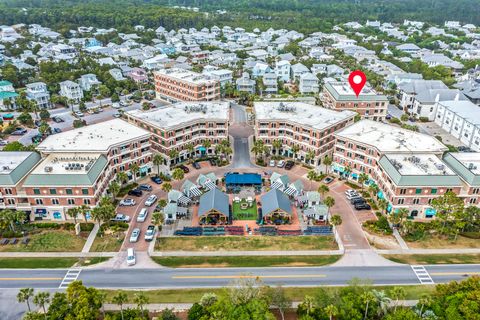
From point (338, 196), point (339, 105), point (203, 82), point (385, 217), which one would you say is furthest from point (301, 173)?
point (203, 82)

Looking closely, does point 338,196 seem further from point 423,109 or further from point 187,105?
point 423,109

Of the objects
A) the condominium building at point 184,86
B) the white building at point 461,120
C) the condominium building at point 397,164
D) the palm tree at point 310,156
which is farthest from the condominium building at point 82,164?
the white building at point 461,120

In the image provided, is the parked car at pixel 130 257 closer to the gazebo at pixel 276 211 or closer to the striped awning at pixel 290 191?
the gazebo at pixel 276 211

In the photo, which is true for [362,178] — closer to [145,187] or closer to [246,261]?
[246,261]

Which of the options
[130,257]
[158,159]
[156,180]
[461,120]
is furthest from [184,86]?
[461,120]

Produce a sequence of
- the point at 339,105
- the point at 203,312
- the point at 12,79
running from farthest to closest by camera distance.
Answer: the point at 12,79 < the point at 339,105 < the point at 203,312

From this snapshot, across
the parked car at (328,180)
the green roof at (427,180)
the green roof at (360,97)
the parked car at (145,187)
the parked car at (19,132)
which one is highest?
the green roof at (360,97)

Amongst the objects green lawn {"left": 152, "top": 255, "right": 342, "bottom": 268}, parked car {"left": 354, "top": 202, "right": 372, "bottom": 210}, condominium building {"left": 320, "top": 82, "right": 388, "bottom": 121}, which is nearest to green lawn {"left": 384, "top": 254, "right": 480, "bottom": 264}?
green lawn {"left": 152, "top": 255, "right": 342, "bottom": 268}
